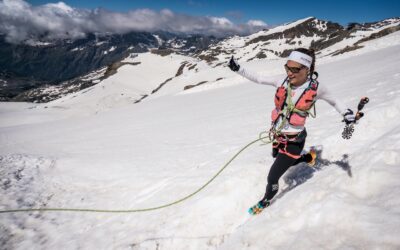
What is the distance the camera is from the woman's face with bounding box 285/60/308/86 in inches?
217

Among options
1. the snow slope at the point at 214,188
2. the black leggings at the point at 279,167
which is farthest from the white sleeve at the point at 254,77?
the black leggings at the point at 279,167

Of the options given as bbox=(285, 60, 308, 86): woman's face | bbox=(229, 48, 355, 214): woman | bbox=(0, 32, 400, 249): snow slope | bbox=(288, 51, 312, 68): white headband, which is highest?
bbox=(288, 51, 312, 68): white headband

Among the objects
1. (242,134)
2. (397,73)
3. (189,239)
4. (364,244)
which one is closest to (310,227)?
(364,244)

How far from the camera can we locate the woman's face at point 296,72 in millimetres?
5504

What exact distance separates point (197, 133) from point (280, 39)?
195690mm

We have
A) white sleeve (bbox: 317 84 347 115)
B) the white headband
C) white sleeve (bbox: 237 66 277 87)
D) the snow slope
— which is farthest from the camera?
white sleeve (bbox: 237 66 277 87)

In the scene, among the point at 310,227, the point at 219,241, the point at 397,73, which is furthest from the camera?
the point at 397,73

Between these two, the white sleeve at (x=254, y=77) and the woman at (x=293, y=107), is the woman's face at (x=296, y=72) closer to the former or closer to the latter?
the woman at (x=293, y=107)

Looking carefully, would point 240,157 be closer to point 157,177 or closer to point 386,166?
point 157,177

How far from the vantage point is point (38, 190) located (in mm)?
11156

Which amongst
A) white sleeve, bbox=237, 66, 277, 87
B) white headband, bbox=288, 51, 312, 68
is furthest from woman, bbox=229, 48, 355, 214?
white sleeve, bbox=237, 66, 277, 87

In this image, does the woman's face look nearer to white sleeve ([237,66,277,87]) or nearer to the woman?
the woman

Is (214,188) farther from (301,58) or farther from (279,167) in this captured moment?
(301,58)

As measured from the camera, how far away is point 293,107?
5.80 metres
